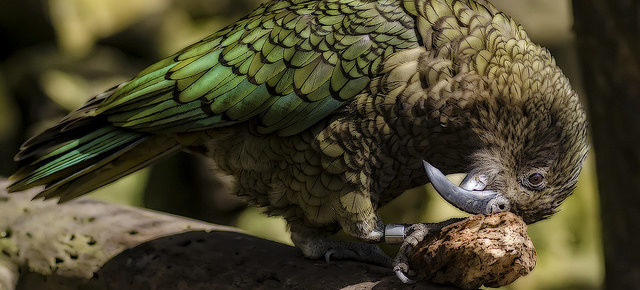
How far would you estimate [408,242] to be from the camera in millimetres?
2715

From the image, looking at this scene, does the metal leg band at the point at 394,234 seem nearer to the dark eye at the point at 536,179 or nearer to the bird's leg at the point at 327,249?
the bird's leg at the point at 327,249

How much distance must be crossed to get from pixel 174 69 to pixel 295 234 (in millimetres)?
803

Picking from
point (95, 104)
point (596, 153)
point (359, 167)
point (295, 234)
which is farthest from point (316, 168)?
point (596, 153)

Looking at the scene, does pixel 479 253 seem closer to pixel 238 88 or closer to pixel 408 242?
pixel 408 242

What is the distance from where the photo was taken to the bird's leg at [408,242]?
2670 mm

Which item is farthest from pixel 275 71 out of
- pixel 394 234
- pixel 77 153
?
pixel 77 153

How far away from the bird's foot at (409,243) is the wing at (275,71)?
1.71 feet

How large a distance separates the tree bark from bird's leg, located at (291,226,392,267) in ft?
3.98

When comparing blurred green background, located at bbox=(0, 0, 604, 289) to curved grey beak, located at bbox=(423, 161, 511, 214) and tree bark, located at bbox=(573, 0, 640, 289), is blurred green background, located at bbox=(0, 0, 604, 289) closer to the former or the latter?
tree bark, located at bbox=(573, 0, 640, 289)

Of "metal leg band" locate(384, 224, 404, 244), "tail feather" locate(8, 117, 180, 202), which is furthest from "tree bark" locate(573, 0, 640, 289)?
"tail feather" locate(8, 117, 180, 202)

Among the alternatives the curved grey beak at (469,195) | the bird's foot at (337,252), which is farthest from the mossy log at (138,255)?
the curved grey beak at (469,195)

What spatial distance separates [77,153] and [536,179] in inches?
67.8

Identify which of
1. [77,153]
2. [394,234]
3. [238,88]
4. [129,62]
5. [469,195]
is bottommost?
[129,62]

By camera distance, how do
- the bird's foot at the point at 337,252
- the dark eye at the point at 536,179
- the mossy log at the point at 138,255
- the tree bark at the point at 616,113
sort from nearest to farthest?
the dark eye at the point at 536,179 → the mossy log at the point at 138,255 → the bird's foot at the point at 337,252 → the tree bark at the point at 616,113
